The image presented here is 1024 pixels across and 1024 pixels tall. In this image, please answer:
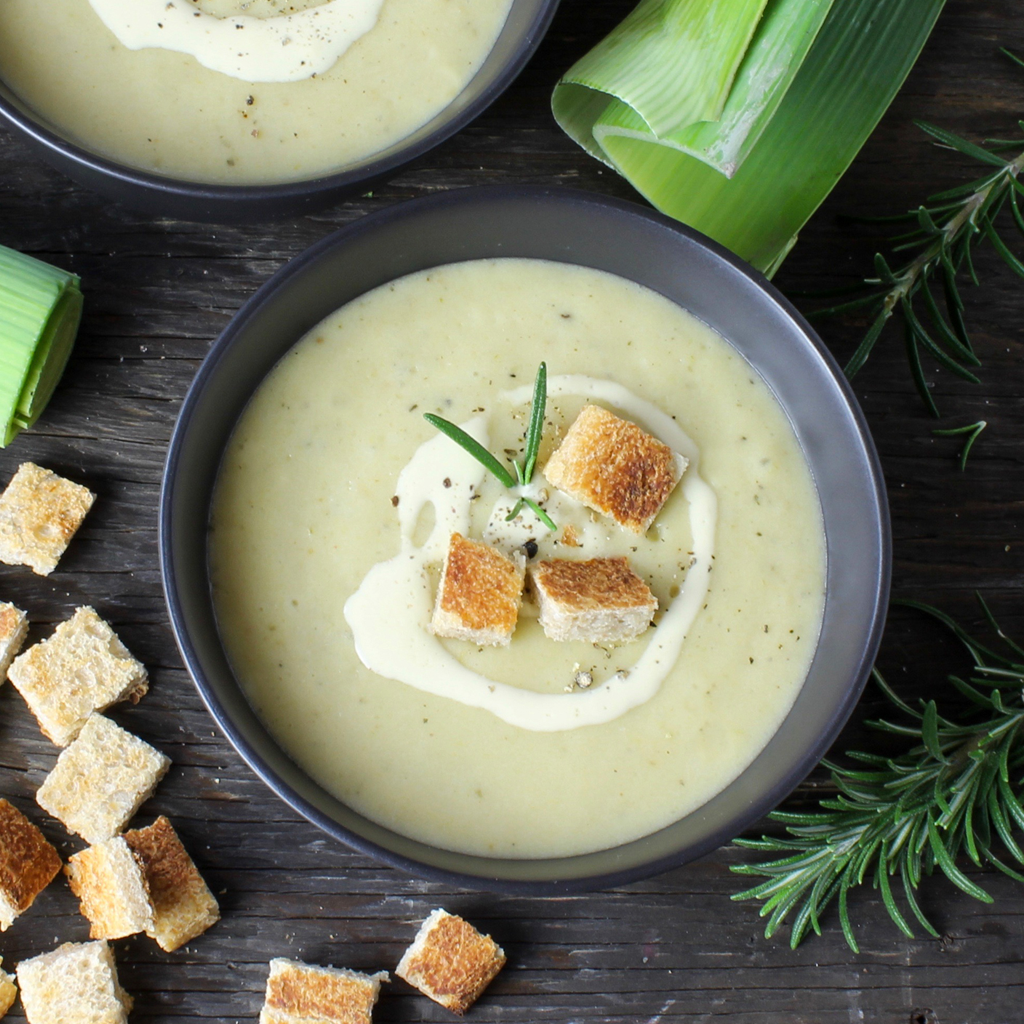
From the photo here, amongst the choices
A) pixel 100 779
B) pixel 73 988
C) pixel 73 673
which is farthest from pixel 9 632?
pixel 73 988

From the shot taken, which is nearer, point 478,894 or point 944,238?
point 944,238

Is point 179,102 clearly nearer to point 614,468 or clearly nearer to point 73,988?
point 614,468

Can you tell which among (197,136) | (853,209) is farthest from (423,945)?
(853,209)

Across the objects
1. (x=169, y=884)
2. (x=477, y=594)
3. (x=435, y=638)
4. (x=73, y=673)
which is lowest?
(x=169, y=884)

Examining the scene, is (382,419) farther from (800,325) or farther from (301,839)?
(301,839)

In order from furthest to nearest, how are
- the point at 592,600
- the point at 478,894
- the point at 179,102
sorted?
the point at 478,894, the point at 179,102, the point at 592,600

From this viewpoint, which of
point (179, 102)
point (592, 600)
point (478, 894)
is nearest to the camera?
point (592, 600)

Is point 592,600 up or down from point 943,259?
down
